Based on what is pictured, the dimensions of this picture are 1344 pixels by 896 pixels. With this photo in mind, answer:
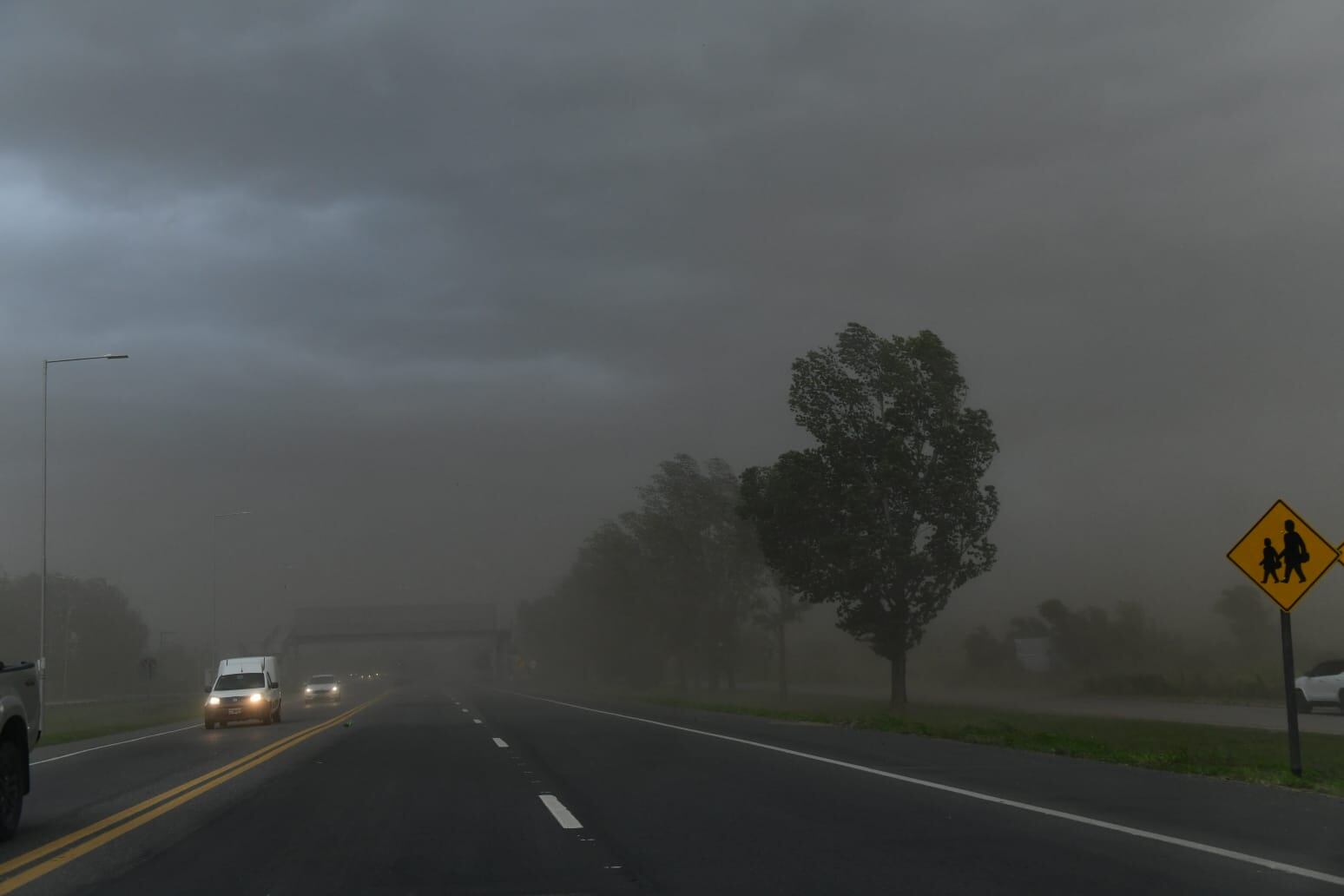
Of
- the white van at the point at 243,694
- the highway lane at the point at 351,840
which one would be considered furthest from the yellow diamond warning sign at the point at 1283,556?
the white van at the point at 243,694

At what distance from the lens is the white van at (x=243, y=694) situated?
119 ft

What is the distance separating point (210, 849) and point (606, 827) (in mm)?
3402

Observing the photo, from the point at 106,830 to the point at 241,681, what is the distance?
90.0 ft

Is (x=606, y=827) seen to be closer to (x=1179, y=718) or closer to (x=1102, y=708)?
(x=1179, y=718)

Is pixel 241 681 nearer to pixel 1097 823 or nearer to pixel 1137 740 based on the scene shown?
pixel 1137 740

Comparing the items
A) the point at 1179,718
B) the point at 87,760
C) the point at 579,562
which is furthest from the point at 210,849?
the point at 579,562

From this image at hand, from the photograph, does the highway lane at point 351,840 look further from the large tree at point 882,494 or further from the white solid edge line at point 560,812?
the large tree at point 882,494

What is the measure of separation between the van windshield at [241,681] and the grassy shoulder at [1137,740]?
1596cm

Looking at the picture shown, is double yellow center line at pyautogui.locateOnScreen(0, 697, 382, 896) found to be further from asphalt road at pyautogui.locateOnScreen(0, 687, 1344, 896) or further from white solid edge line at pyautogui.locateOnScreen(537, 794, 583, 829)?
white solid edge line at pyautogui.locateOnScreen(537, 794, 583, 829)

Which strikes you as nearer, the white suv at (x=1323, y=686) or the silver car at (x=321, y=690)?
the white suv at (x=1323, y=686)

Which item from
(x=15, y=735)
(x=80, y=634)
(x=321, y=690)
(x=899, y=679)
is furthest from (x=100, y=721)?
Answer: (x=80, y=634)

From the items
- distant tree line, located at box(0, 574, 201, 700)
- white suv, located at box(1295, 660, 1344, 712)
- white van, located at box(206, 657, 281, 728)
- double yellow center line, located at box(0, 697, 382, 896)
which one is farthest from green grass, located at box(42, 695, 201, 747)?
distant tree line, located at box(0, 574, 201, 700)

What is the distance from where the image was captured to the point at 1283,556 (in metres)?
15.9

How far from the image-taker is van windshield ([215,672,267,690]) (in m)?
37.3
